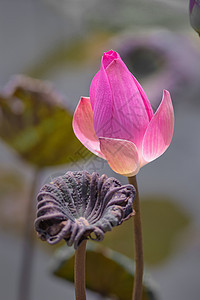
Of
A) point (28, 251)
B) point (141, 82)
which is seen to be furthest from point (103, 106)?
point (141, 82)

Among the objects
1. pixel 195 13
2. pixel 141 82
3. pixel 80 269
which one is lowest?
pixel 80 269

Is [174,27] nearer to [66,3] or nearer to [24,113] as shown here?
[66,3]

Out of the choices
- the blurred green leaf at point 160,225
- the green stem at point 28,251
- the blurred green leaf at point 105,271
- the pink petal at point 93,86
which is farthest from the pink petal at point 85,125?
the blurred green leaf at point 160,225

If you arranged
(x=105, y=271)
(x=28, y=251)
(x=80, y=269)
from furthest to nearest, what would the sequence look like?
(x=28, y=251)
(x=105, y=271)
(x=80, y=269)

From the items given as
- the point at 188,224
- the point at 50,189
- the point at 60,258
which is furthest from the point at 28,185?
the point at 50,189

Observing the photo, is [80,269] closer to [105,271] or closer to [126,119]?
[126,119]

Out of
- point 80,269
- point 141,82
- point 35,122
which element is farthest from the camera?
point 141,82
